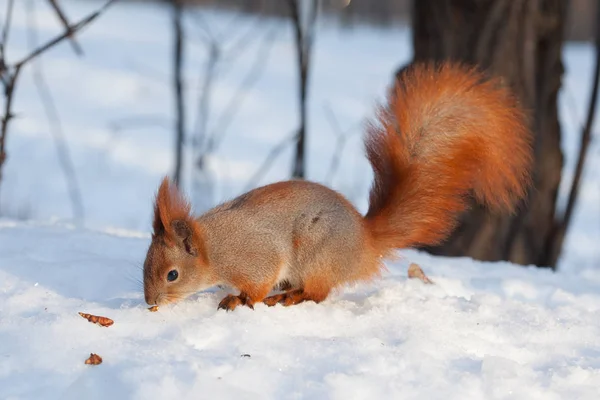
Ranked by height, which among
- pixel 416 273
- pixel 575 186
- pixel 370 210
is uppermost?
pixel 370 210

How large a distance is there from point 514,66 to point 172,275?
2354 mm

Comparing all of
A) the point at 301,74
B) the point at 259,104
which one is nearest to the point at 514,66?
the point at 301,74

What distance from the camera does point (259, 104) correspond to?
35.1 feet

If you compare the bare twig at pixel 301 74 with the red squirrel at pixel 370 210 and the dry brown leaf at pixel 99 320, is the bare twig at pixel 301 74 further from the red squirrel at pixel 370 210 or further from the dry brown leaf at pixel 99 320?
the dry brown leaf at pixel 99 320

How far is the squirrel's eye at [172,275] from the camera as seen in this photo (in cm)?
247

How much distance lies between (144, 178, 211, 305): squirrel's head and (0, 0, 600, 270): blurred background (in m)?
0.56

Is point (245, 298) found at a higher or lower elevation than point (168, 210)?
lower

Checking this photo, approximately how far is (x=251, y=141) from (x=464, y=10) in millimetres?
5265

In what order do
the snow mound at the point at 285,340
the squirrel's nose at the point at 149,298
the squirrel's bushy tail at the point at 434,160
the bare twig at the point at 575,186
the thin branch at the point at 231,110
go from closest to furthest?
the snow mound at the point at 285,340, the squirrel's nose at the point at 149,298, the squirrel's bushy tail at the point at 434,160, the bare twig at the point at 575,186, the thin branch at the point at 231,110

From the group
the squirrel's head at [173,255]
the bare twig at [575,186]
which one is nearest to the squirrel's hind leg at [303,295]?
the squirrel's head at [173,255]

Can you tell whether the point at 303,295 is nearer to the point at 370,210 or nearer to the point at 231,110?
the point at 370,210

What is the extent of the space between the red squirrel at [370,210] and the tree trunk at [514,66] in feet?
4.17

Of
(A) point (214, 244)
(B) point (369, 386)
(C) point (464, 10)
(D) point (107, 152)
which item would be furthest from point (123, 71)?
(B) point (369, 386)

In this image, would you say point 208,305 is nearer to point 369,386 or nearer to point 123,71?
point 369,386
